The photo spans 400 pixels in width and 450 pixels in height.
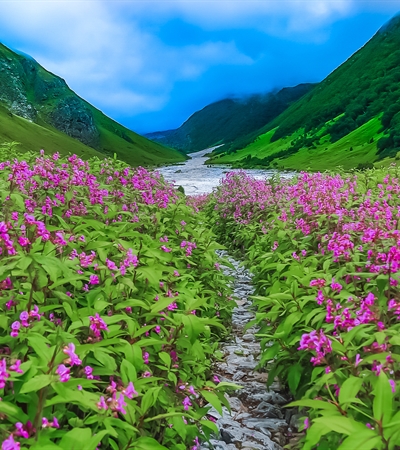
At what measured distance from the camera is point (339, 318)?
13.6 feet

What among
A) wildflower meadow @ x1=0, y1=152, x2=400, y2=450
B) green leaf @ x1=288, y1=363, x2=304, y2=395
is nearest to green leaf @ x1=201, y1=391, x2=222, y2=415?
wildflower meadow @ x1=0, y1=152, x2=400, y2=450

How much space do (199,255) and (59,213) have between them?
3.27 metres

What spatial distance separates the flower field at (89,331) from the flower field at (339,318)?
3.55ft

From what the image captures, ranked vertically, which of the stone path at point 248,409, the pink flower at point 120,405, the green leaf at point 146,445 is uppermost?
the pink flower at point 120,405

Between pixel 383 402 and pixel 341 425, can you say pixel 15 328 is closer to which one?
pixel 341 425

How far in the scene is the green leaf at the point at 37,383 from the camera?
7.96ft

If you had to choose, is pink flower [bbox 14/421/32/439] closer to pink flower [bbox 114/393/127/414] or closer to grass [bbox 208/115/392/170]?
pink flower [bbox 114/393/127/414]

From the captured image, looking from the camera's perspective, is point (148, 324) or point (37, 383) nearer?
point (37, 383)

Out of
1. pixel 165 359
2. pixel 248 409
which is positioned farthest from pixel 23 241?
pixel 248 409

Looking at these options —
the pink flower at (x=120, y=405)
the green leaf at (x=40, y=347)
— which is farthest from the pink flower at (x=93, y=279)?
the pink flower at (x=120, y=405)

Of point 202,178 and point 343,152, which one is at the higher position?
point 343,152

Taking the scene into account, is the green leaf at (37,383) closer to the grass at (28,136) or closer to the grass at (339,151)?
the grass at (339,151)

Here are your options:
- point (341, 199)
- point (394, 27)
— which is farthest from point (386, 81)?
point (341, 199)

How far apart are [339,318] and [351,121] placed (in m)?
133
